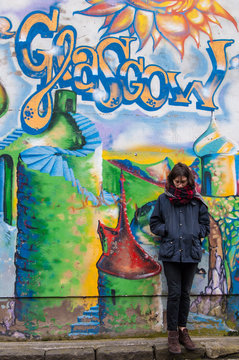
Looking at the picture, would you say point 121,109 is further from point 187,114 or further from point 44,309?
point 44,309

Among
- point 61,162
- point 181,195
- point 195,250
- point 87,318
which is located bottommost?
point 87,318

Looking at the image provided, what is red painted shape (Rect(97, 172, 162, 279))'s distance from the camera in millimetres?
4387

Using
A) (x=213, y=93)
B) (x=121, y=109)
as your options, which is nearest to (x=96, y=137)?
(x=121, y=109)

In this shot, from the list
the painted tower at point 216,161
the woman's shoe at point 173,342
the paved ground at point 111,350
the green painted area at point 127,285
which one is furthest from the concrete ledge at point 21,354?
the painted tower at point 216,161

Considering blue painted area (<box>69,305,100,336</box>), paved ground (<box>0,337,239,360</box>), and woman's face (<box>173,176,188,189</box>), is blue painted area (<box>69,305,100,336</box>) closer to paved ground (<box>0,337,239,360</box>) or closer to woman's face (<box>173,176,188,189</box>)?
paved ground (<box>0,337,239,360</box>)

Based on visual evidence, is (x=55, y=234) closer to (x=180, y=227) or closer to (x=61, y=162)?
(x=61, y=162)

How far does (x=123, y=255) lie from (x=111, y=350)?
99 centimetres

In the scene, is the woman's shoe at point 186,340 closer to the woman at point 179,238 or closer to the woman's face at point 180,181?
the woman at point 179,238

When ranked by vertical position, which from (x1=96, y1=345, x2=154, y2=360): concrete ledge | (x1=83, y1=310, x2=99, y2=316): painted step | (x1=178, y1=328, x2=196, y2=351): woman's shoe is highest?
(x1=83, y1=310, x2=99, y2=316): painted step

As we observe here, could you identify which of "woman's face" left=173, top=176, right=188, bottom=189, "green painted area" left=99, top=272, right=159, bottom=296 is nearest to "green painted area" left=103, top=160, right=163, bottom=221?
"woman's face" left=173, top=176, right=188, bottom=189

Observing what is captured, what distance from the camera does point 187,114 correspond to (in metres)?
4.63

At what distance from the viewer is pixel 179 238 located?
3980 mm

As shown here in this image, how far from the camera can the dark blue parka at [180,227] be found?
13.0ft

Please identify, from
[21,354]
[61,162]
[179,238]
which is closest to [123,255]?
[179,238]
